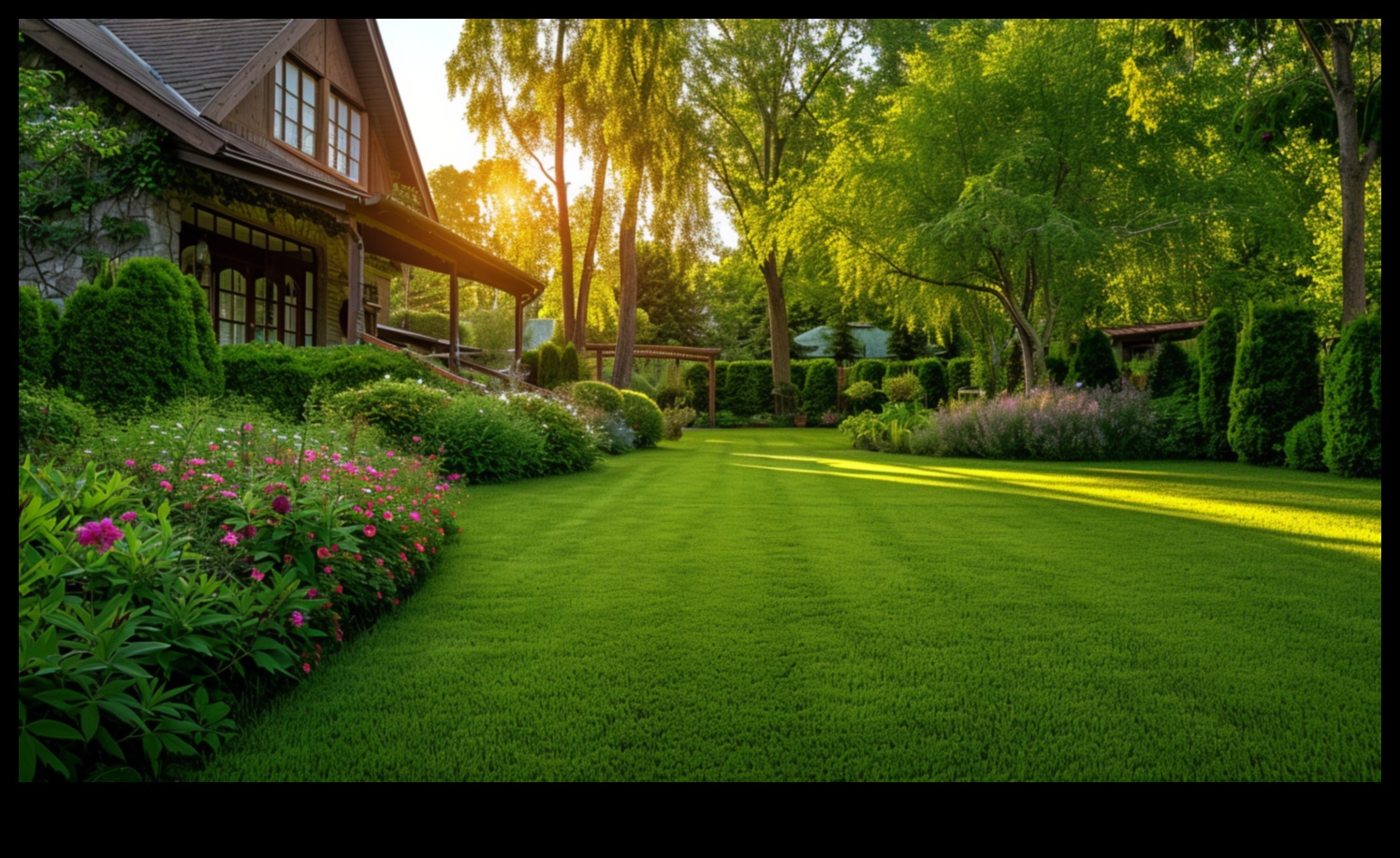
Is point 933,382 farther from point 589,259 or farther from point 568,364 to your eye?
point 568,364

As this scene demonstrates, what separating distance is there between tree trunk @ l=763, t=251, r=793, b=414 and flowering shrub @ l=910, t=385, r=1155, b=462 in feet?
43.5

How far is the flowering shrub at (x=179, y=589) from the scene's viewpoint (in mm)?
1900

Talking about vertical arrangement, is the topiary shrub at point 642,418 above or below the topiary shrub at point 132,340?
below

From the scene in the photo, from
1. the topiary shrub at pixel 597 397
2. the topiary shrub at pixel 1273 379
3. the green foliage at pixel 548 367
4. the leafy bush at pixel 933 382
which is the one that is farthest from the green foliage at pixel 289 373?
the leafy bush at pixel 933 382

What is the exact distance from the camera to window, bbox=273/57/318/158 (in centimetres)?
1393

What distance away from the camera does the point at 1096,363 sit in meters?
16.1

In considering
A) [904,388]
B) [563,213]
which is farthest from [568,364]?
[904,388]

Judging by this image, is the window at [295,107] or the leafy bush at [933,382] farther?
the leafy bush at [933,382]

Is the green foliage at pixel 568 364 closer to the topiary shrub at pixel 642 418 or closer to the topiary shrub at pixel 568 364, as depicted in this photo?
the topiary shrub at pixel 568 364

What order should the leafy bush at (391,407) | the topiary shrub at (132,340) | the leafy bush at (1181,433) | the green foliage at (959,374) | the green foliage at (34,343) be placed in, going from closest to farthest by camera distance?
the green foliage at (34,343), the topiary shrub at (132,340), the leafy bush at (391,407), the leafy bush at (1181,433), the green foliage at (959,374)

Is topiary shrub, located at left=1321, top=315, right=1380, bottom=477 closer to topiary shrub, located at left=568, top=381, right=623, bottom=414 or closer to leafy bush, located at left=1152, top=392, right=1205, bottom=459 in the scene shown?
leafy bush, located at left=1152, top=392, right=1205, bottom=459

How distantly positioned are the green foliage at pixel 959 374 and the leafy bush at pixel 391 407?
783 inches
